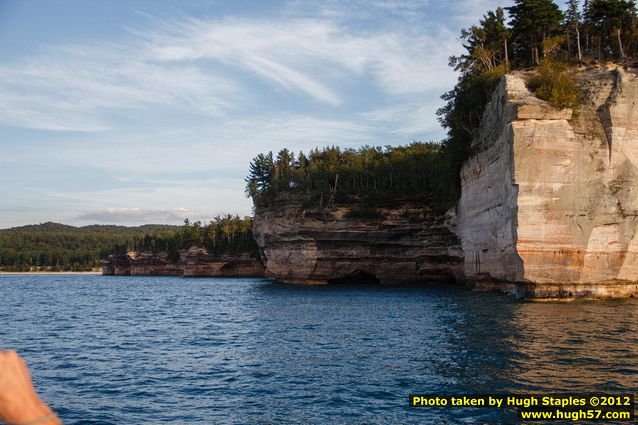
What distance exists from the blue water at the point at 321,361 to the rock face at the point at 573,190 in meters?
2.16

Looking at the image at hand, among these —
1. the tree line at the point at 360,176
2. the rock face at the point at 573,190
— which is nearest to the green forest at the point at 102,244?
the tree line at the point at 360,176

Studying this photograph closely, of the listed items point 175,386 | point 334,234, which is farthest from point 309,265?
point 175,386

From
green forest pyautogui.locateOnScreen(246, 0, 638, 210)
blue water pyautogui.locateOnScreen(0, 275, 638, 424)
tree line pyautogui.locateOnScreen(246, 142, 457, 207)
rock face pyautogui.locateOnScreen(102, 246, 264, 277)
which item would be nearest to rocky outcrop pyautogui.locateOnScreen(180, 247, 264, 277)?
rock face pyautogui.locateOnScreen(102, 246, 264, 277)

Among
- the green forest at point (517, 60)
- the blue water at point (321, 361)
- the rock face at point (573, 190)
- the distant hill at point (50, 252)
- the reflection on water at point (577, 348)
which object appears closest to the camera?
the blue water at point (321, 361)

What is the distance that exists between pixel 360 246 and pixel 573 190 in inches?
1327

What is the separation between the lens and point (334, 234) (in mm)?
62250

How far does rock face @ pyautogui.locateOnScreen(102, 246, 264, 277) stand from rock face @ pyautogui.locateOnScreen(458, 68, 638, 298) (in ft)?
256

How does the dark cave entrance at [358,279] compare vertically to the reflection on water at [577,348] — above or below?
below

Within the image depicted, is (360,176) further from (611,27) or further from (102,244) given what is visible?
(102,244)

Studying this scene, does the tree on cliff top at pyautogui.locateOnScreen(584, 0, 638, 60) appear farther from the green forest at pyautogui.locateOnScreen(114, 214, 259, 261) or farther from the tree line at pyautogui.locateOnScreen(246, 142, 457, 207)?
the green forest at pyautogui.locateOnScreen(114, 214, 259, 261)

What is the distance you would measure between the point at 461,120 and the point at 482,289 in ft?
47.5

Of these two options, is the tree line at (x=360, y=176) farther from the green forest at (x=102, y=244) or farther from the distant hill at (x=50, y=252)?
the distant hill at (x=50, y=252)

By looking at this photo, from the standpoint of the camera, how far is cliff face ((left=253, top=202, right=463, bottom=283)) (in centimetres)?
5875

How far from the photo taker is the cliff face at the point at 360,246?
5875 centimetres
